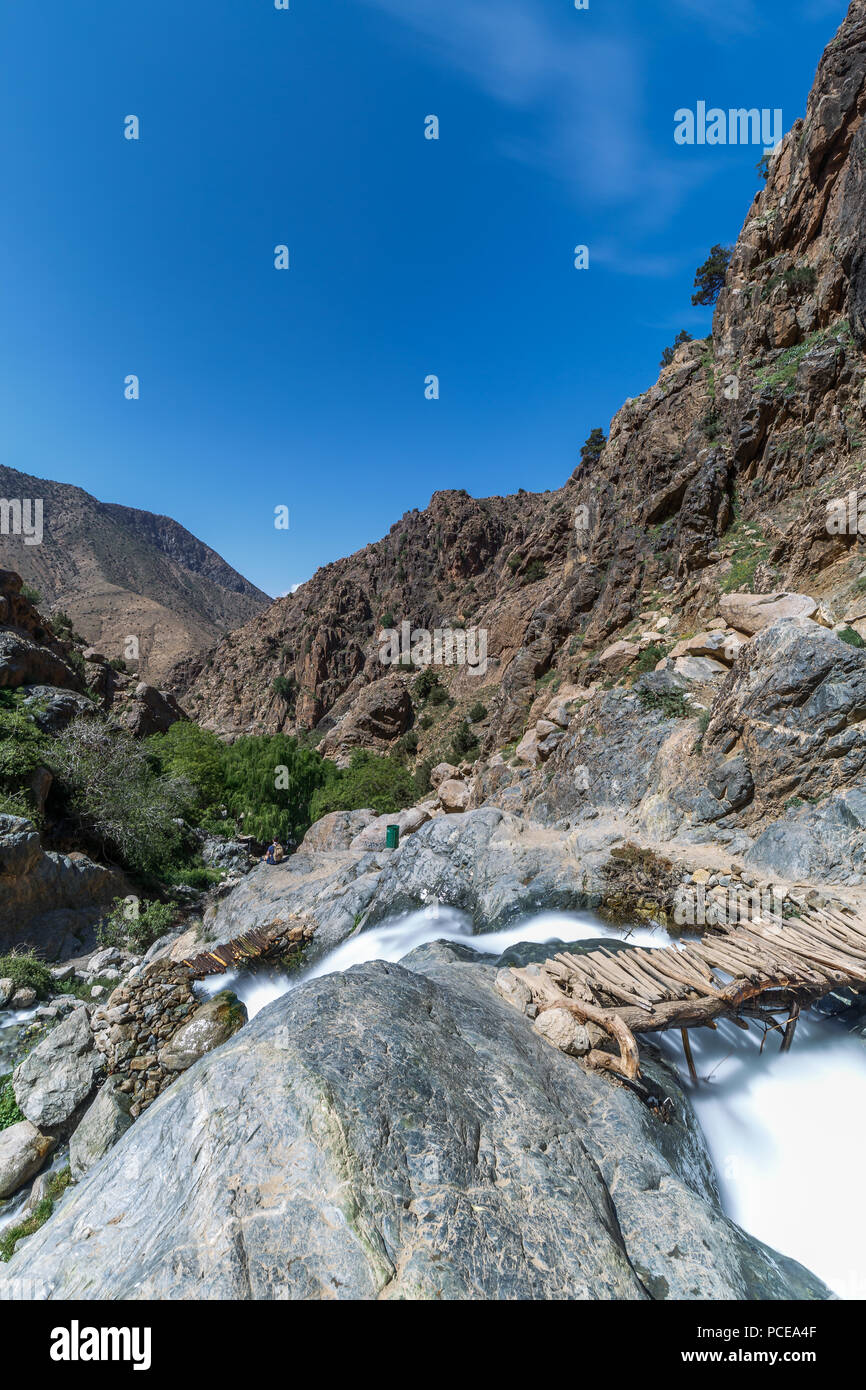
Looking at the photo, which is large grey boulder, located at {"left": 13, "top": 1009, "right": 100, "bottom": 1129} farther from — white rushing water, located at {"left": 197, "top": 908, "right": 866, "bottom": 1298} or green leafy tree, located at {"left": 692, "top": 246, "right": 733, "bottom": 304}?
green leafy tree, located at {"left": 692, "top": 246, "right": 733, "bottom": 304}

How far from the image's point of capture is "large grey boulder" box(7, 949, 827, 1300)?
Answer: 2584mm

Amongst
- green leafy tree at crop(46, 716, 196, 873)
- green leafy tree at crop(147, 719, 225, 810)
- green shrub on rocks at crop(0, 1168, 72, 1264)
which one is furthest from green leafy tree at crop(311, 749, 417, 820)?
green shrub on rocks at crop(0, 1168, 72, 1264)

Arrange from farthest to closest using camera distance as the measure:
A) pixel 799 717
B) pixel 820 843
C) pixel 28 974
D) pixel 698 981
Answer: pixel 28 974 < pixel 799 717 < pixel 820 843 < pixel 698 981

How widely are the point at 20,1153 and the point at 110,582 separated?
110 m

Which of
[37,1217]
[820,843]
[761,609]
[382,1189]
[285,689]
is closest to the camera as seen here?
[382,1189]

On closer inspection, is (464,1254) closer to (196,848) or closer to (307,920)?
(307,920)

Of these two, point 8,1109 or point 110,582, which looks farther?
point 110,582

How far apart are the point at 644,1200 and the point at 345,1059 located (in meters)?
2.17

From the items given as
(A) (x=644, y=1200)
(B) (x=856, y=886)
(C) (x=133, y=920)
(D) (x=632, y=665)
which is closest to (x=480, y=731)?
(D) (x=632, y=665)

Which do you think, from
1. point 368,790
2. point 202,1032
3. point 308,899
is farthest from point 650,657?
point 202,1032

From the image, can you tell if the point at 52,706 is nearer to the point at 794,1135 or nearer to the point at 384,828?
the point at 384,828

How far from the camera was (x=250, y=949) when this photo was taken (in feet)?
33.7

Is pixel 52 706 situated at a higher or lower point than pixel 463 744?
higher

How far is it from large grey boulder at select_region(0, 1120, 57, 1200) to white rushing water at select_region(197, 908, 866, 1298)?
7249 mm
